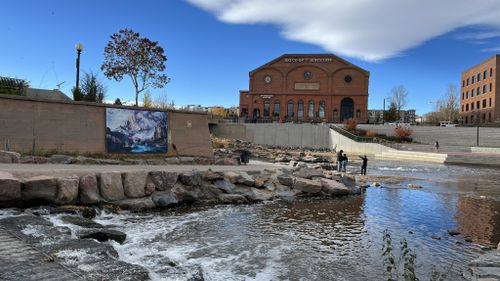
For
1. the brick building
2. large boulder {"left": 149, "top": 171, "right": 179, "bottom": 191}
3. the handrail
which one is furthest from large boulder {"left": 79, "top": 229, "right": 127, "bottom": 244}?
the brick building

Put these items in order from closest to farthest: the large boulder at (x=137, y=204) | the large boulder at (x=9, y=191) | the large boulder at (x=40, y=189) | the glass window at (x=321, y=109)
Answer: the large boulder at (x=9, y=191)
the large boulder at (x=40, y=189)
the large boulder at (x=137, y=204)
the glass window at (x=321, y=109)

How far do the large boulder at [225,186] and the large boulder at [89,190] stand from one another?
15.5 ft

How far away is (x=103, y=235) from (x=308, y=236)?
5.06 meters

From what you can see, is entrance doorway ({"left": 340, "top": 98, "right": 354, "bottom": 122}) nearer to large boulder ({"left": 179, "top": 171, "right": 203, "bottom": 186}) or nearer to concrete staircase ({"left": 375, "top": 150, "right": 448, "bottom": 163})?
concrete staircase ({"left": 375, "top": 150, "right": 448, "bottom": 163})

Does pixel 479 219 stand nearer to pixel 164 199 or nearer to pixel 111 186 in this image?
pixel 164 199

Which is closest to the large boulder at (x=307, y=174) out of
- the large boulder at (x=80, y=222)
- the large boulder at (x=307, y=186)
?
the large boulder at (x=307, y=186)

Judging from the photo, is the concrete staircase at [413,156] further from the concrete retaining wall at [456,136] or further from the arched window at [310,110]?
the arched window at [310,110]

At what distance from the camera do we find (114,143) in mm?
19125

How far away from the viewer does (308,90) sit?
83.4 metres

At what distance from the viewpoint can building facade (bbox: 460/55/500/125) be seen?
7994cm

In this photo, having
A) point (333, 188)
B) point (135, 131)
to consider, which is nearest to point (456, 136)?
point (333, 188)

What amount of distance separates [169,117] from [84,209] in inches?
408

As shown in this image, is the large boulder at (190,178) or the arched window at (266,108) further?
the arched window at (266,108)

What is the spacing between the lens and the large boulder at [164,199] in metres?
13.8
